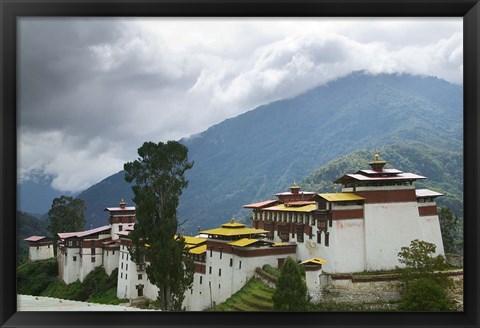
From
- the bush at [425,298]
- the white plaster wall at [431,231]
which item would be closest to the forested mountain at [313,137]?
the white plaster wall at [431,231]

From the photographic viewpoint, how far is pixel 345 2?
1.82 meters

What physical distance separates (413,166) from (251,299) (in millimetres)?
15876

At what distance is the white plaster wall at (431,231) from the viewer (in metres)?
7.95

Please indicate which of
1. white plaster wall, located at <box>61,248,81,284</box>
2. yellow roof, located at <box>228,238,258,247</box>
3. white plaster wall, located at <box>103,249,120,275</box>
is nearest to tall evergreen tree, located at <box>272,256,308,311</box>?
yellow roof, located at <box>228,238,258,247</box>

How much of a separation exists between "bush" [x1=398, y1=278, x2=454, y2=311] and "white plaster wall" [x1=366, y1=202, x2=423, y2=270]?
87cm

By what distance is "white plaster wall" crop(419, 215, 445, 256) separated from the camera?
795 centimetres

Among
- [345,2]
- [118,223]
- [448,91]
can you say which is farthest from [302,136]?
[345,2]

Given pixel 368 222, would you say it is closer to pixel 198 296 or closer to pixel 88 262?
pixel 198 296

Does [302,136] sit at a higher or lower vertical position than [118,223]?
higher

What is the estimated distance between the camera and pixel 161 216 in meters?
6.65

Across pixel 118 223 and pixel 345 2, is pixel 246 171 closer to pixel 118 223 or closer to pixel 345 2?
pixel 118 223

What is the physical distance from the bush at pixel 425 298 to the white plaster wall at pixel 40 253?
10.5 metres

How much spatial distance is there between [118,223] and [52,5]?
11.4 m

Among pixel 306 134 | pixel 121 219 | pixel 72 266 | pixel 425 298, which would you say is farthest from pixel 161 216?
pixel 306 134
